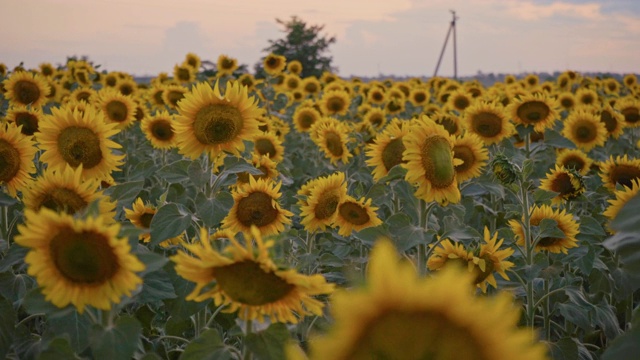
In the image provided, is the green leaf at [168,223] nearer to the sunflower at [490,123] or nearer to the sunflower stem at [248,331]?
the sunflower stem at [248,331]

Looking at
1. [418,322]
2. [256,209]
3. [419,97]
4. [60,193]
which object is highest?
[418,322]

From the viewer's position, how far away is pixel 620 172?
412 cm

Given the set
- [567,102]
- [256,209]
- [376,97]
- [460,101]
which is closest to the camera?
[256,209]

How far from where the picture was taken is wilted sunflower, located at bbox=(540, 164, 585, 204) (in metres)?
3.67

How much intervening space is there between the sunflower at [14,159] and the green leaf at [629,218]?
215 cm

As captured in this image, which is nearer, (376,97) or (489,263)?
(489,263)

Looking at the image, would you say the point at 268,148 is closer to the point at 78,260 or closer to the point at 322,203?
the point at 322,203

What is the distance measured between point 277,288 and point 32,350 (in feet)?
3.60

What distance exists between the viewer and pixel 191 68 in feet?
35.2

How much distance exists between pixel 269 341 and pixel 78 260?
1.57 ft

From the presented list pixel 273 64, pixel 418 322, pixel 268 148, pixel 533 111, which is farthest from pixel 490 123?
pixel 273 64

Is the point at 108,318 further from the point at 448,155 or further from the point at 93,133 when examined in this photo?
the point at 448,155

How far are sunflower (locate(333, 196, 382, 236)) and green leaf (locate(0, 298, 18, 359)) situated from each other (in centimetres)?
165

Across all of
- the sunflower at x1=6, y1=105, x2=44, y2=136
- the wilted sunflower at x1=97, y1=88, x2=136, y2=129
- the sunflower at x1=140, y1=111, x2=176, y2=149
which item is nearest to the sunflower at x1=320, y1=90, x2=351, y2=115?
the wilted sunflower at x1=97, y1=88, x2=136, y2=129
